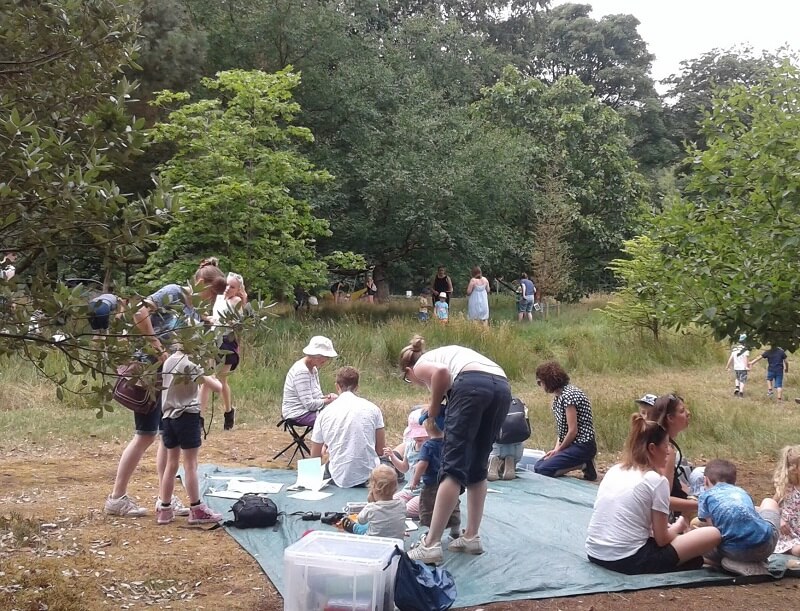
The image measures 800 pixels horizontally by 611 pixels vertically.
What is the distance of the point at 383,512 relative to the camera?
462 cm

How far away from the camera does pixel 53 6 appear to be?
335 centimetres

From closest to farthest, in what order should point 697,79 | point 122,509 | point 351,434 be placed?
1. point 122,509
2. point 351,434
3. point 697,79

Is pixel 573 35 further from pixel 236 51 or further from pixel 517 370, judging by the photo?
pixel 517 370

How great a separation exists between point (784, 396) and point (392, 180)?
9.89m

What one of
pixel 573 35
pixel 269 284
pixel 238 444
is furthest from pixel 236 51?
pixel 573 35

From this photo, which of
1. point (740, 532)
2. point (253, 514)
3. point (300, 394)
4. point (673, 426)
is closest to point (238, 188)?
point (300, 394)

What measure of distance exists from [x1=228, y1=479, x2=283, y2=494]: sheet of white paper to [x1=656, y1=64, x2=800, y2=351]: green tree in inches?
133

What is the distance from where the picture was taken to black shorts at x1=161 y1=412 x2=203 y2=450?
5086 mm

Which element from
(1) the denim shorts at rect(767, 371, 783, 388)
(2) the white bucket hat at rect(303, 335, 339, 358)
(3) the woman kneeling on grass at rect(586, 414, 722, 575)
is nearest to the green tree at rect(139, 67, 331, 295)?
(2) the white bucket hat at rect(303, 335, 339, 358)

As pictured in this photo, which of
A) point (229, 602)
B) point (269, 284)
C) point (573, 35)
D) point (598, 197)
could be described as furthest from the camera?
point (573, 35)

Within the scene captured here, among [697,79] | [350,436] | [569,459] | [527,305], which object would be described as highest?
[697,79]

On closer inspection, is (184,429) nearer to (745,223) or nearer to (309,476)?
(309,476)

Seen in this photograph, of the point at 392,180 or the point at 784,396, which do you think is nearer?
the point at 784,396

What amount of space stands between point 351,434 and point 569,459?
188cm
